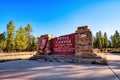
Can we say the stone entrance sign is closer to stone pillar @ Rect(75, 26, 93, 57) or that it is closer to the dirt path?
stone pillar @ Rect(75, 26, 93, 57)

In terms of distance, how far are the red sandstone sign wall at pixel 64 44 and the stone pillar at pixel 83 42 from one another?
519 mm

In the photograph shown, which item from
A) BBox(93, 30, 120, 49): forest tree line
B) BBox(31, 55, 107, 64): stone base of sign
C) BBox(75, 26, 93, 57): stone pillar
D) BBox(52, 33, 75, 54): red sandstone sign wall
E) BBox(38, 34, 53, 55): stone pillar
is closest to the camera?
BBox(31, 55, 107, 64): stone base of sign

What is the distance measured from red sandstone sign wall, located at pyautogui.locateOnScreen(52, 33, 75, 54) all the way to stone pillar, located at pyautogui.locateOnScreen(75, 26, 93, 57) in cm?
52

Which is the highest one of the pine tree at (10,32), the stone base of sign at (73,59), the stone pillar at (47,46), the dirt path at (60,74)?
the pine tree at (10,32)

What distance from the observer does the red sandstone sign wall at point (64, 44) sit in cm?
1190

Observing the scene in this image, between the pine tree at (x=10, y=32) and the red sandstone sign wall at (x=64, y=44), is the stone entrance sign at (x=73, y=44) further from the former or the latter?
the pine tree at (x=10, y=32)

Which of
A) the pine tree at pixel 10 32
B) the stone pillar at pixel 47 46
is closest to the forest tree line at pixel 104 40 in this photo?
the pine tree at pixel 10 32

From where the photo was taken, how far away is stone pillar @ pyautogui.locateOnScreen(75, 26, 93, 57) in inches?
423

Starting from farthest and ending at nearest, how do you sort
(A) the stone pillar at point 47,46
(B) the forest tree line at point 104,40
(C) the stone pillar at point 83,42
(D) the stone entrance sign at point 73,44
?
(B) the forest tree line at point 104,40 → (A) the stone pillar at point 47,46 → (D) the stone entrance sign at point 73,44 → (C) the stone pillar at point 83,42

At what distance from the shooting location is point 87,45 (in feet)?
35.6

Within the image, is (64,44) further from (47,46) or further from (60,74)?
(60,74)

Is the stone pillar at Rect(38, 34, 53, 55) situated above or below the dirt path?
above

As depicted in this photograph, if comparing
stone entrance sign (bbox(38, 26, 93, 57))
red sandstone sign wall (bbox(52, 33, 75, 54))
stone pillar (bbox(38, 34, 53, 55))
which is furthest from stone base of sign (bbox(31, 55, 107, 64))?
stone pillar (bbox(38, 34, 53, 55))

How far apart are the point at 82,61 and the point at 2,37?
37504 mm
